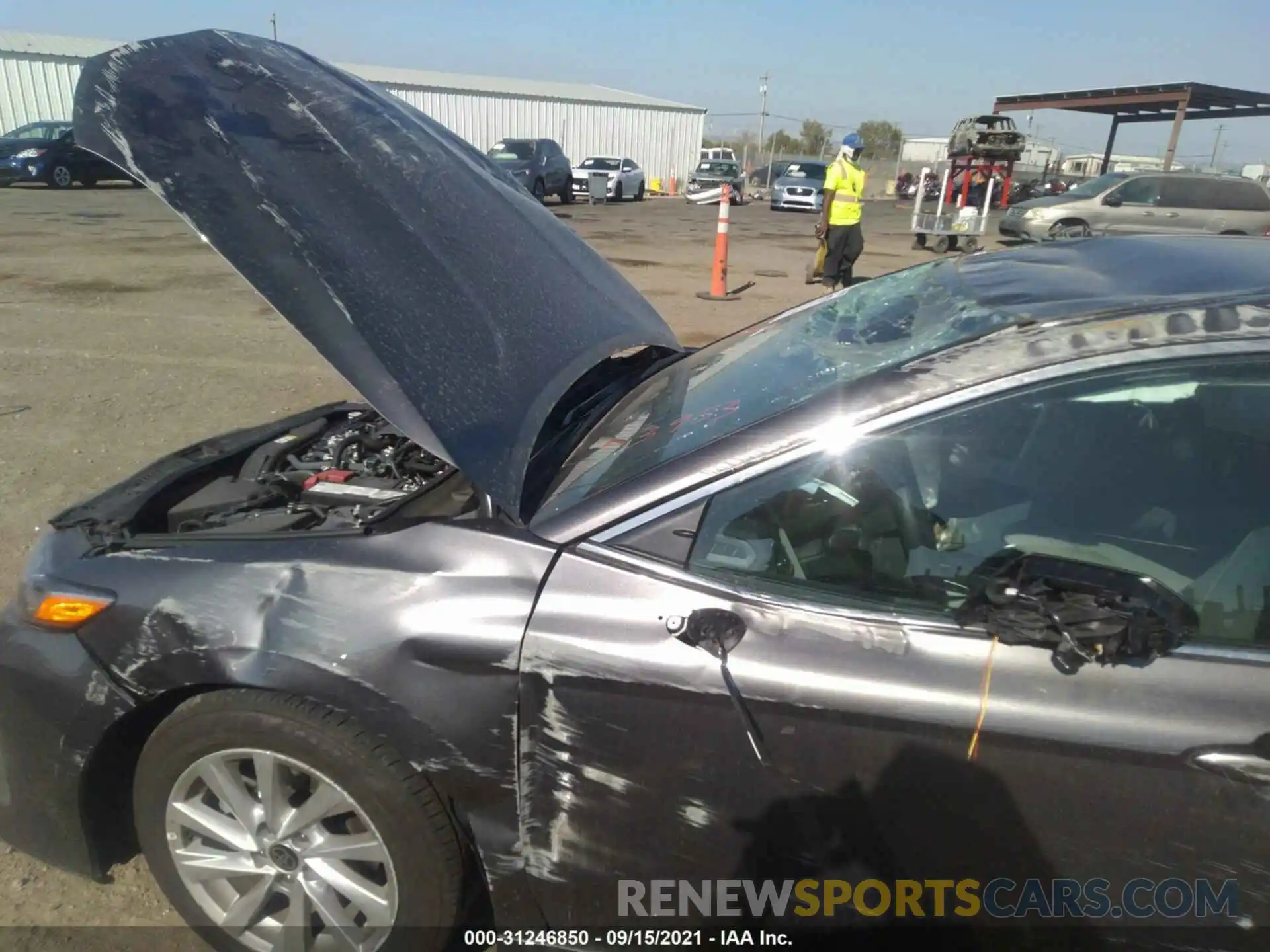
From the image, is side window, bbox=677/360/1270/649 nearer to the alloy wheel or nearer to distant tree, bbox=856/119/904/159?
the alloy wheel

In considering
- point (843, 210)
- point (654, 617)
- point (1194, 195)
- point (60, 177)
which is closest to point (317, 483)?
point (654, 617)

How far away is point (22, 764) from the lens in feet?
6.50

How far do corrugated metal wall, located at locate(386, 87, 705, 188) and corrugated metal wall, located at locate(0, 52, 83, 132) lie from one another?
10300 mm

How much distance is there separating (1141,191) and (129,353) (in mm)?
16991

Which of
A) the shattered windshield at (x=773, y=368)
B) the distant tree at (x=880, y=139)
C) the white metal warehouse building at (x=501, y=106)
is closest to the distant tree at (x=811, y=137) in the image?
Answer: the distant tree at (x=880, y=139)

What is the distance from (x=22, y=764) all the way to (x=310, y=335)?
1260 mm

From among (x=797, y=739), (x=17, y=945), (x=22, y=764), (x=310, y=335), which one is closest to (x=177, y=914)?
(x=17, y=945)

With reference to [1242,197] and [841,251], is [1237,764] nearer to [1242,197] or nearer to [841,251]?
[841,251]

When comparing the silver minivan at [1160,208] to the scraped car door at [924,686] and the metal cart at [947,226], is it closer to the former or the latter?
the metal cart at [947,226]

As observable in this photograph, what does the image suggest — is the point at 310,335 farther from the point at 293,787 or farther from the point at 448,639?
the point at 293,787

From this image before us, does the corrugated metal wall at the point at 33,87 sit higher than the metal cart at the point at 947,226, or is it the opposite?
the corrugated metal wall at the point at 33,87

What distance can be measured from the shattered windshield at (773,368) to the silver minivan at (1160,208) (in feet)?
52.0

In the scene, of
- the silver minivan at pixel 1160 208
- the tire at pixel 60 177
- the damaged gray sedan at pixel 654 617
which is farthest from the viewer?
the tire at pixel 60 177

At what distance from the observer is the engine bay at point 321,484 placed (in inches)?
82.1
